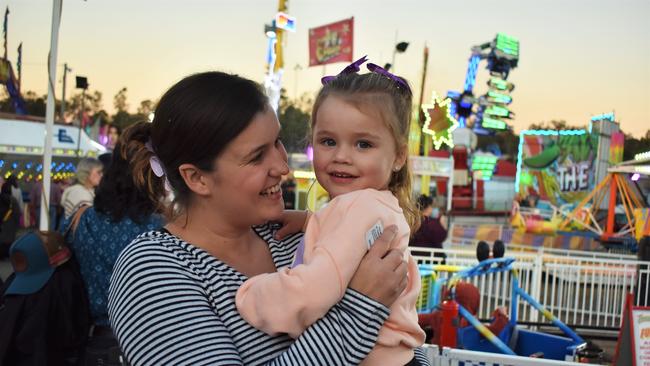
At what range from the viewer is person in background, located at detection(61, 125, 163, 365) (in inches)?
120

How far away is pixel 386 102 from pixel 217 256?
2.38 ft

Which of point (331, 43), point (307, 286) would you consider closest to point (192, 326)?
point (307, 286)

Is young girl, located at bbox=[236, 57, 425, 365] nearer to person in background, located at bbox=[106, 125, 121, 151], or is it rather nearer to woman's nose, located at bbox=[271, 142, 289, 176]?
woman's nose, located at bbox=[271, 142, 289, 176]

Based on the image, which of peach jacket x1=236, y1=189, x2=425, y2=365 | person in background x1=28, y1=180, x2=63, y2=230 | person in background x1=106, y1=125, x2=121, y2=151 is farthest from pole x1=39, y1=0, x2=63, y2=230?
person in background x1=28, y1=180, x2=63, y2=230

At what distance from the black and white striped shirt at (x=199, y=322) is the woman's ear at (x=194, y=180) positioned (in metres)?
0.19

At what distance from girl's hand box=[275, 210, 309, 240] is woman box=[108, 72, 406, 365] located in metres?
0.04

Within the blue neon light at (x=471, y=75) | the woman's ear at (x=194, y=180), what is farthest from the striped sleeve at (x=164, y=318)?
the blue neon light at (x=471, y=75)

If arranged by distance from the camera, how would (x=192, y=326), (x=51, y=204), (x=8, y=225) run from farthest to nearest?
(x=51, y=204) → (x=8, y=225) → (x=192, y=326)

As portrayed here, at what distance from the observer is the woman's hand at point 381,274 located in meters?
1.34

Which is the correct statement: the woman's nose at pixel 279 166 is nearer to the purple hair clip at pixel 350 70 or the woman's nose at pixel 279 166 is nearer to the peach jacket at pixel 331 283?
the peach jacket at pixel 331 283

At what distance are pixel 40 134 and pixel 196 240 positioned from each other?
17623mm

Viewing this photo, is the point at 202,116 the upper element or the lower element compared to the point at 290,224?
upper

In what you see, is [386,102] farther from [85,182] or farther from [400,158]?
[85,182]

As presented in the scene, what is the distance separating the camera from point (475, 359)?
3.20 m
